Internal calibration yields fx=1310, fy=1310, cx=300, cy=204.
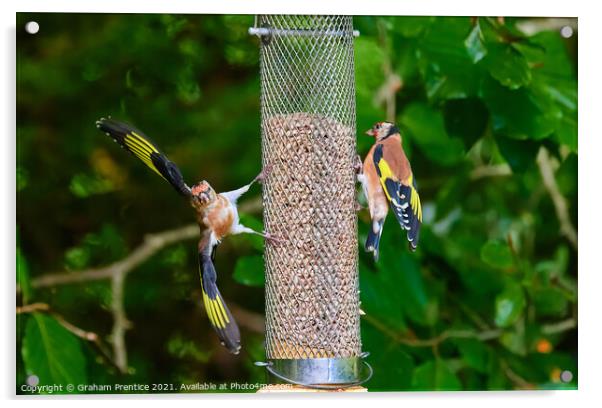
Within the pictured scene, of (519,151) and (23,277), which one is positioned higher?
(519,151)

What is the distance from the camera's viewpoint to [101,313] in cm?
643

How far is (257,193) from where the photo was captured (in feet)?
21.3

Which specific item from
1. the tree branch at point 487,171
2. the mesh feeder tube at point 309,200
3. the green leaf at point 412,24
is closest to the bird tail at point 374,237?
the mesh feeder tube at point 309,200

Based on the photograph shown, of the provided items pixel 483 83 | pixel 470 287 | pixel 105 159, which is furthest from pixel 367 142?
pixel 105 159

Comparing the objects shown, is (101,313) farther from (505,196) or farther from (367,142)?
(505,196)

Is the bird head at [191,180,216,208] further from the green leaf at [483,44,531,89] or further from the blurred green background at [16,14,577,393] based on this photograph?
the green leaf at [483,44,531,89]

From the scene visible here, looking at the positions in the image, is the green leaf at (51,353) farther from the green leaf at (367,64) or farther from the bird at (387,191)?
the green leaf at (367,64)

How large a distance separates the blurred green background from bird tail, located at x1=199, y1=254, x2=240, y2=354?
56cm

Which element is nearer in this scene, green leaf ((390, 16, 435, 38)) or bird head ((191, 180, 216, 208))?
bird head ((191, 180, 216, 208))

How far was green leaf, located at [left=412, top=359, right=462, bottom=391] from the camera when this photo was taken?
5711 mm

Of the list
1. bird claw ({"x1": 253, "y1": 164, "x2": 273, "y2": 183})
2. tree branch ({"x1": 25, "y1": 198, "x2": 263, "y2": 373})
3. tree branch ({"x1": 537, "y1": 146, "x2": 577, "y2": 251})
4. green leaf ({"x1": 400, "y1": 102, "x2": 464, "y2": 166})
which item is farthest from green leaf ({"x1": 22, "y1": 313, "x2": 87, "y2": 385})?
tree branch ({"x1": 537, "y1": 146, "x2": 577, "y2": 251})

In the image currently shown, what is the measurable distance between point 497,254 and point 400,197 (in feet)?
2.64

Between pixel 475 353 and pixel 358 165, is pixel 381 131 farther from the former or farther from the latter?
pixel 475 353

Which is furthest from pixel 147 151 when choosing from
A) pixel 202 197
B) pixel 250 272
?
pixel 250 272
